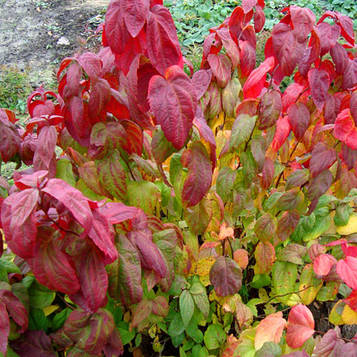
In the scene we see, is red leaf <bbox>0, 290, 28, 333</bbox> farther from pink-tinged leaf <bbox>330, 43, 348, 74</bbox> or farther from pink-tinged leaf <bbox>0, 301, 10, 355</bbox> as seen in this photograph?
pink-tinged leaf <bbox>330, 43, 348, 74</bbox>

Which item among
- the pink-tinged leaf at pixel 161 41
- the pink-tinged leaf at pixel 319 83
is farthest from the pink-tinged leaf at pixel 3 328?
the pink-tinged leaf at pixel 319 83

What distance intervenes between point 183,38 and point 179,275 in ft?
14.5

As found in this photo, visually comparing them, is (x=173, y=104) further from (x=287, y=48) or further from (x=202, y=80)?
(x=287, y=48)

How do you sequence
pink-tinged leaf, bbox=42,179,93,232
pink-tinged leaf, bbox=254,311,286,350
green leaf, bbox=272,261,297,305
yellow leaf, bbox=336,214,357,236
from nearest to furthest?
pink-tinged leaf, bbox=42,179,93,232 < pink-tinged leaf, bbox=254,311,286,350 < yellow leaf, bbox=336,214,357,236 < green leaf, bbox=272,261,297,305

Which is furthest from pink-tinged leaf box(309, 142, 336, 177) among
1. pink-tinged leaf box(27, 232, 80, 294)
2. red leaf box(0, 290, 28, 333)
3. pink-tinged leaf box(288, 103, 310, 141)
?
red leaf box(0, 290, 28, 333)

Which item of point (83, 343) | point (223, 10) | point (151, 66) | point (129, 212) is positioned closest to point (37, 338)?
point (83, 343)

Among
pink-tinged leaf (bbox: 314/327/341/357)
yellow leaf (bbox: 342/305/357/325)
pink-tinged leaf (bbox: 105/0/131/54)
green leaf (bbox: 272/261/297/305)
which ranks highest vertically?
pink-tinged leaf (bbox: 105/0/131/54)

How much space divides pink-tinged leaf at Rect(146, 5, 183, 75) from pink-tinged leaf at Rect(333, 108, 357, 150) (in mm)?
591

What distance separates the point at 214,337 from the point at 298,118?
3.01 feet

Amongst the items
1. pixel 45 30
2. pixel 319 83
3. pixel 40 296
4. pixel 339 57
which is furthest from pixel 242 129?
pixel 45 30

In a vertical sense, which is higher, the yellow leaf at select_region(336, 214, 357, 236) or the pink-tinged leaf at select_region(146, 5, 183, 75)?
the pink-tinged leaf at select_region(146, 5, 183, 75)

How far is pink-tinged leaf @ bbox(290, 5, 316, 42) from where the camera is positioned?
3.90 feet

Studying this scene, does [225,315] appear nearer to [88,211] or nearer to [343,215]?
[343,215]

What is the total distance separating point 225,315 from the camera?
5.51 feet
